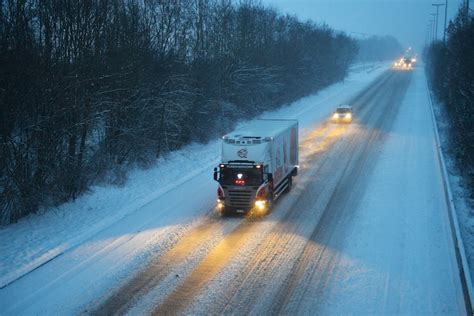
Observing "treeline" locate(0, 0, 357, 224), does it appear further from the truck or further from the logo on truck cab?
the logo on truck cab

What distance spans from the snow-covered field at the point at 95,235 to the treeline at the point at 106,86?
1.10 m

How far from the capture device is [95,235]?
16.8 metres

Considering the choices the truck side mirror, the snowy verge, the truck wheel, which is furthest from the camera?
the truck wheel

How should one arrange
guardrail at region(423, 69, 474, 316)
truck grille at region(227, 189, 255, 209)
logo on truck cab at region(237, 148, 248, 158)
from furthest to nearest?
logo on truck cab at region(237, 148, 248, 158), truck grille at region(227, 189, 255, 209), guardrail at region(423, 69, 474, 316)

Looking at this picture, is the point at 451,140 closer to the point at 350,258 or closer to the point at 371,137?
the point at 371,137

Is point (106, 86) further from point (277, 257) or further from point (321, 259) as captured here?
point (321, 259)

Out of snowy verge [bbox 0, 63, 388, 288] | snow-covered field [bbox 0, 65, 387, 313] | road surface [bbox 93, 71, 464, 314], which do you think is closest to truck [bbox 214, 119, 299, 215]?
road surface [bbox 93, 71, 464, 314]

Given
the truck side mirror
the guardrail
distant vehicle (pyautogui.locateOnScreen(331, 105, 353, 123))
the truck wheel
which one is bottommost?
the truck wheel

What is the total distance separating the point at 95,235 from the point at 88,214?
2.19 metres

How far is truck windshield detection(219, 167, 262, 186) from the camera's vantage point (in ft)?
60.6

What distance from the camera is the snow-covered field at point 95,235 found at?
41.6 feet

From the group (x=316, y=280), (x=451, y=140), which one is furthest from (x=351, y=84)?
(x=316, y=280)

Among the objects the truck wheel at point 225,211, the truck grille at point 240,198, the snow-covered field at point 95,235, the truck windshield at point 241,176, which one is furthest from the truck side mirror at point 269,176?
the snow-covered field at point 95,235

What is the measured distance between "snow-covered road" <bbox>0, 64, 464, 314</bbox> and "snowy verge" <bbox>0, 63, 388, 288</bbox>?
403mm
